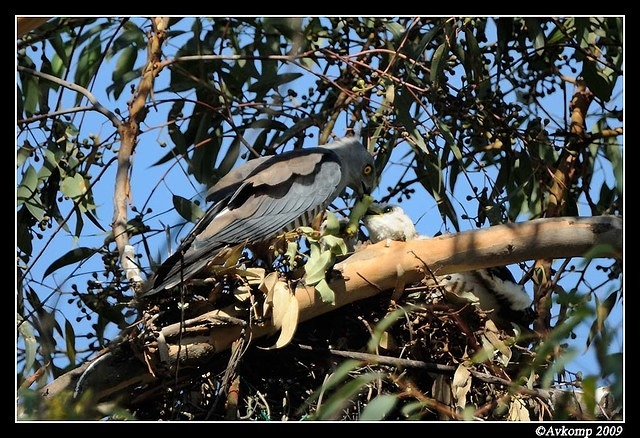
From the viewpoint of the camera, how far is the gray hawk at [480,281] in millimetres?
4141

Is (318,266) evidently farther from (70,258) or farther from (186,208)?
(70,258)

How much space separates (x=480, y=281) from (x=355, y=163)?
1003 mm

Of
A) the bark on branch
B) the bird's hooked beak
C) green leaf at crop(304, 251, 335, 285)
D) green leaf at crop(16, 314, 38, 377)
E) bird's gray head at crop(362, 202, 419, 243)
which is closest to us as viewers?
the bark on branch

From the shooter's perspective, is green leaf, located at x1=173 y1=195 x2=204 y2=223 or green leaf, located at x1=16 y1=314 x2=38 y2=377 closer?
green leaf, located at x1=16 y1=314 x2=38 y2=377

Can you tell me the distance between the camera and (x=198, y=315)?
3758mm

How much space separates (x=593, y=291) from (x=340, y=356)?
1287mm

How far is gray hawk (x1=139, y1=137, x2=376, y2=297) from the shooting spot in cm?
383

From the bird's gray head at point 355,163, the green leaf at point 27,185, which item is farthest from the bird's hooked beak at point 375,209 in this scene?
the green leaf at point 27,185

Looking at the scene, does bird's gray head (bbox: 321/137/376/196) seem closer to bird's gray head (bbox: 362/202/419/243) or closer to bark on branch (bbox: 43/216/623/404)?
bird's gray head (bbox: 362/202/419/243)

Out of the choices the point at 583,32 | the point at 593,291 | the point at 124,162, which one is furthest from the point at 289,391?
the point at 583,32

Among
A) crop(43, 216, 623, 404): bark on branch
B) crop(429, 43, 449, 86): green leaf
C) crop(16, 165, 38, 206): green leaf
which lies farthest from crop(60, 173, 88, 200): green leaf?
crop(429, 43, 449, 86): green leaf

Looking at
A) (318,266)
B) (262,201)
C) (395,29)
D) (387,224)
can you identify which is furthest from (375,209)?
(395,29)

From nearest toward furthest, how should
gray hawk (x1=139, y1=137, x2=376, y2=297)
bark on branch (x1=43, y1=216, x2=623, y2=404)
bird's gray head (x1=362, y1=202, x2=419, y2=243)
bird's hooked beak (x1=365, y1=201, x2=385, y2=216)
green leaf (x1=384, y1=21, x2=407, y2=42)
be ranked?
bark on branch (x1=43, y1=216, x2=623, y2=404), gray hawk (x1=139, y1=137, x2=376, y2=297), bird's gray head (x1=362, y1=202, x2=419, y2=243), bird's hooked beak (x1=365, y1=201, x2=385, y2=216), green leaf (x1=384, y1=21, x2=407, y2=42)

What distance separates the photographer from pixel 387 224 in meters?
4.22
